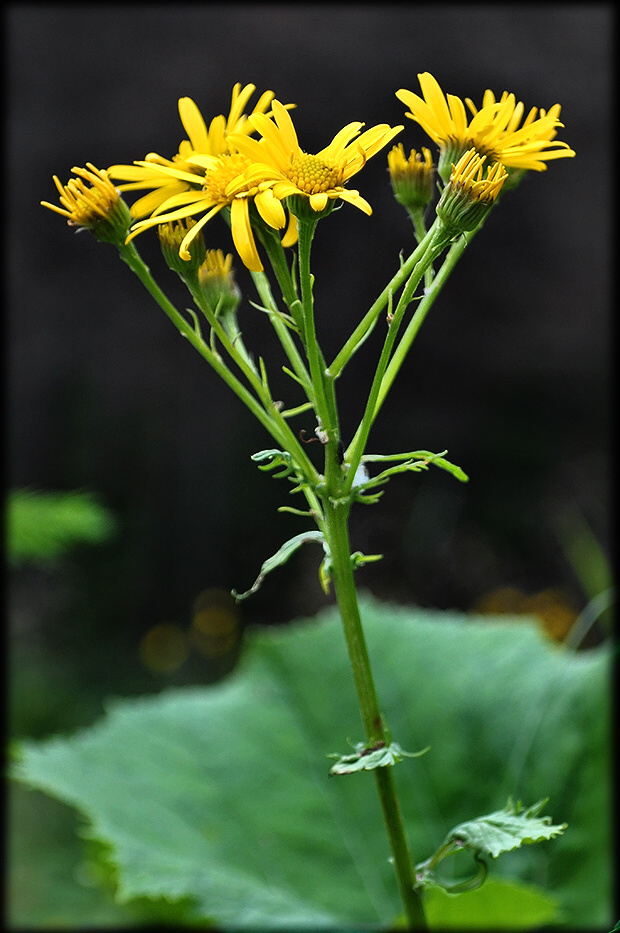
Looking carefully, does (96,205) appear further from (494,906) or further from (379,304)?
(494,906)

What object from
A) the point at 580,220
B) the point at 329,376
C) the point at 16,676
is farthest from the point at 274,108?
the point at 580,220

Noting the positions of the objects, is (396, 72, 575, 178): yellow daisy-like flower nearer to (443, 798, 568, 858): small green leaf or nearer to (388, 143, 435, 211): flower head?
(388, 143, 435, 211): flower head

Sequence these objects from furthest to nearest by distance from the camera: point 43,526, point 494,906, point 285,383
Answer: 1. point 285,383
2. point 43,526
3. point 494,906

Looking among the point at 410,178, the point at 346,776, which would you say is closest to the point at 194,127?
the point at 410,178

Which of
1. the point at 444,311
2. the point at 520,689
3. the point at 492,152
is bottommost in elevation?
the point at 520,689

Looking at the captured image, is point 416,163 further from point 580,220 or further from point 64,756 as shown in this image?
point 580,220

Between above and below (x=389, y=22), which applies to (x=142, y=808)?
below
